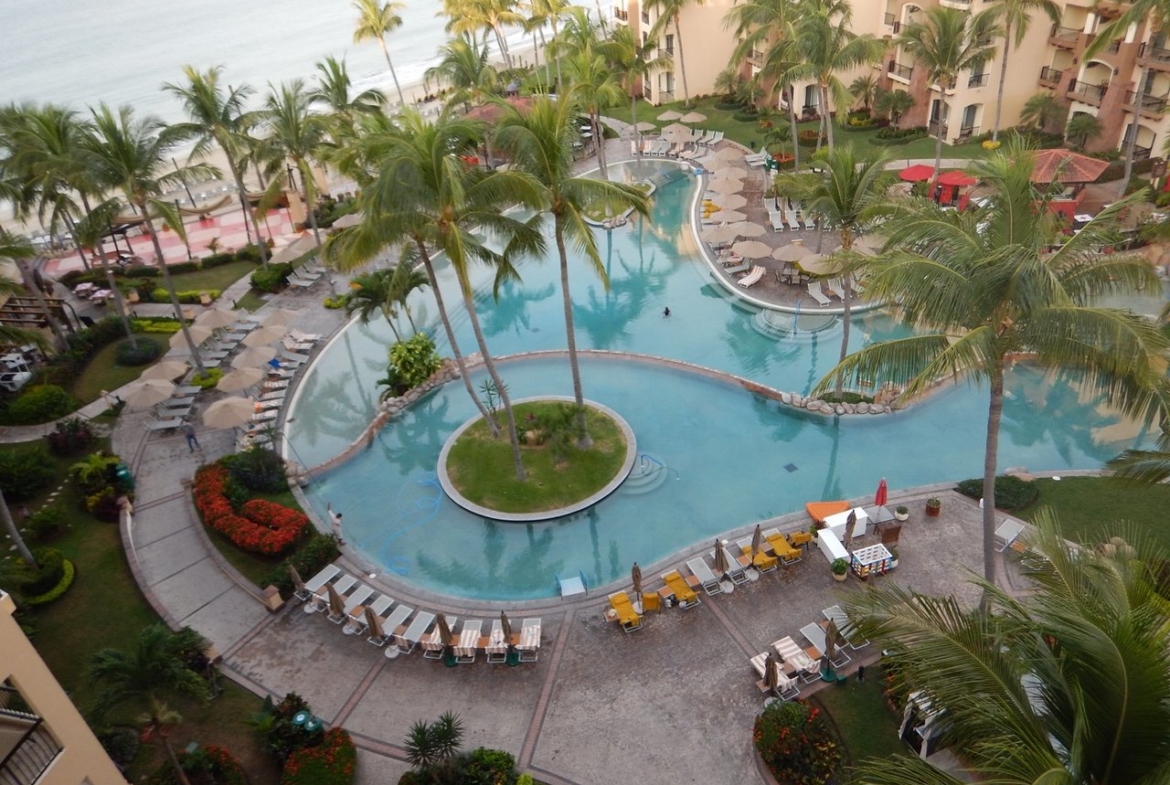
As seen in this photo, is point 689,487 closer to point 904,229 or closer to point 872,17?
point 904,229

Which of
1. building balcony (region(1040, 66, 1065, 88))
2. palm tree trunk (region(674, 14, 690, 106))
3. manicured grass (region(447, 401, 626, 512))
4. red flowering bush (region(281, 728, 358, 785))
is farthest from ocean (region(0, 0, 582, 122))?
red flowering bush (region(281, 728, 358, 785))

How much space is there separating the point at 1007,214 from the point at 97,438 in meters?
26.8

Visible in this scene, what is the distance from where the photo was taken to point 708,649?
16516mm

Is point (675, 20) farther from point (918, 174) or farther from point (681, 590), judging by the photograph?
point (681, 590)

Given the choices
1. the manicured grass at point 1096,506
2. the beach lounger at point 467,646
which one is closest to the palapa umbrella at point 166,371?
the beach lounger at point 467,646

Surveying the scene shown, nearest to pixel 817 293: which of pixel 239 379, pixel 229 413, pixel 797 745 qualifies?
pixel 797 745

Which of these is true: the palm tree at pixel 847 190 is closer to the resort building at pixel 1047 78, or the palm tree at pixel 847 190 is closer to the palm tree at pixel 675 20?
the resort building at pixel 1047 78

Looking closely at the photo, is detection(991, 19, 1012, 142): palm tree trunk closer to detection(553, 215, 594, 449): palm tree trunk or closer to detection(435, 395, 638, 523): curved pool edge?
detection(553, 215, 594, 449): palm tree trunk

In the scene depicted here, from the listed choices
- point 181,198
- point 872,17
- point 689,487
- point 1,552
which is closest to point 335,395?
point 1,552

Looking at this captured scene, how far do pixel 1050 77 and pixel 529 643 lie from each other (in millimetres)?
43339

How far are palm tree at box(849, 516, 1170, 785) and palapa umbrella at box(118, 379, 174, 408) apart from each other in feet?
73.4

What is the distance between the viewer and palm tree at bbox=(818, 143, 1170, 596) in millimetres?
10797

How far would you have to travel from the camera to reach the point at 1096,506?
19.0 metres

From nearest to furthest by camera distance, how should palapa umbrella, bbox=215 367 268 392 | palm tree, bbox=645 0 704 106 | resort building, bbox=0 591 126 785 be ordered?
resort building, bbox=0 591 126 785, palapa umbrella, bbox=215 367 268 392, palm tree, bbox=645 0 704 106
